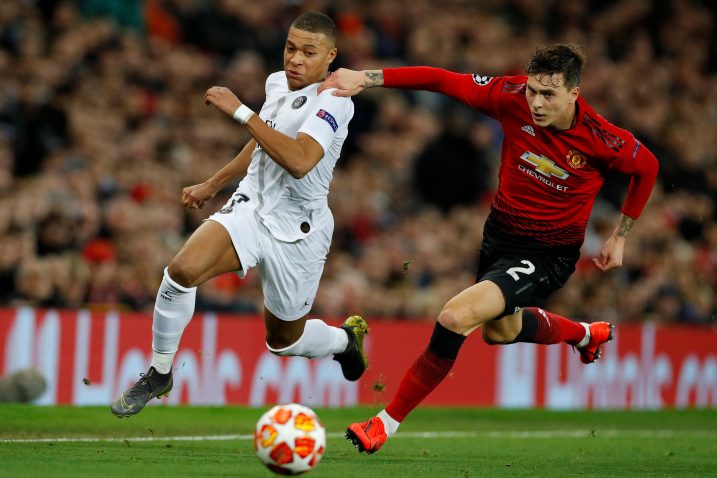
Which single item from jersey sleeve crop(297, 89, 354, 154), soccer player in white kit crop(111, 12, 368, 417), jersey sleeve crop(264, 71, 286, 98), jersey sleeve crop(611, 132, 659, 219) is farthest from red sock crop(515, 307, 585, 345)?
jersey sleeve crop(264, 71, 286, 98)

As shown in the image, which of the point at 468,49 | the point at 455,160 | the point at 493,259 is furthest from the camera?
the point at 468,49

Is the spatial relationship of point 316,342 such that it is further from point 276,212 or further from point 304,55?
point 304,55

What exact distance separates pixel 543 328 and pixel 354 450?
1.69m

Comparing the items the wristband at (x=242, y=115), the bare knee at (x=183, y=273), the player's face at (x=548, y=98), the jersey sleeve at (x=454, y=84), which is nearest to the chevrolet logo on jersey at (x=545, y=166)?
the player's face at (x=548, y=98)

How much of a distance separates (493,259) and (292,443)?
2.84m

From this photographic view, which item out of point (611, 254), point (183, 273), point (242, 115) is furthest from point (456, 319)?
point (242, 115)

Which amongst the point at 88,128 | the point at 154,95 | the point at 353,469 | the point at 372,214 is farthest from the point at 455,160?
the point at 353,469

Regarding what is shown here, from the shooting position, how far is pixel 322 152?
8.30m

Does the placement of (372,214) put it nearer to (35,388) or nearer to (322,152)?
(35,388)

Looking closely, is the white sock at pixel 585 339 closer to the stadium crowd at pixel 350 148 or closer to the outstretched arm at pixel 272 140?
the stadium crowd at pixel 350 148

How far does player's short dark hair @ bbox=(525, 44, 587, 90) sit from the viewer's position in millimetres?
8523

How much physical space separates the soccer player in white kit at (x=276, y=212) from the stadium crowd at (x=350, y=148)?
325 cm

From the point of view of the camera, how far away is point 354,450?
31.3 ft

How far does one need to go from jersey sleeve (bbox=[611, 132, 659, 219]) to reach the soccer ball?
3.12m
